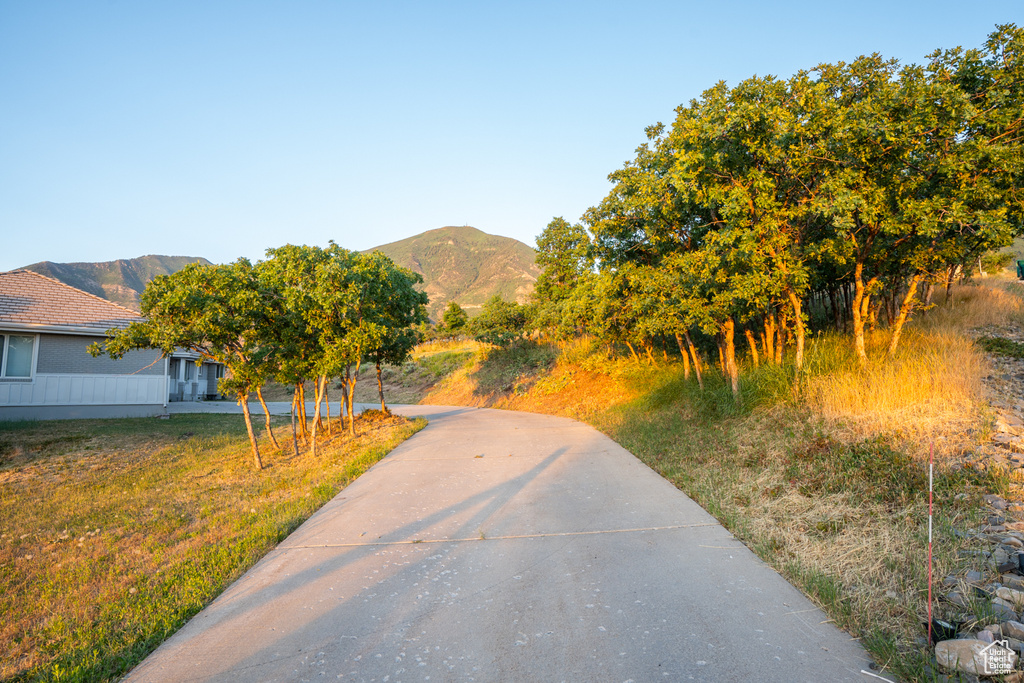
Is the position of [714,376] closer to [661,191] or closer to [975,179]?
[661,191]

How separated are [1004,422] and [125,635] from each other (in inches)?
366

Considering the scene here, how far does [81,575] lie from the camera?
5031 mm

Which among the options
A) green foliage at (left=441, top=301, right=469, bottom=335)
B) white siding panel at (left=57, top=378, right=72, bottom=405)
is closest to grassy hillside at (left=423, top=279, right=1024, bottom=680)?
white siding panel at (left=57, top=378, right=72, bottom=405)

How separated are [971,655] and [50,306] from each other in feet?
74.8

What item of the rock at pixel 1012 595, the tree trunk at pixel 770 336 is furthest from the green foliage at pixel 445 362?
the rock at pixel 1012 595

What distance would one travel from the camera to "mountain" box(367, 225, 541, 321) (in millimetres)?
136250

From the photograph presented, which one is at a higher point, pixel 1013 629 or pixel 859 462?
pixel 859 462

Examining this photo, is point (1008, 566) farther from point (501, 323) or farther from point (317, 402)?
point (501, 323)

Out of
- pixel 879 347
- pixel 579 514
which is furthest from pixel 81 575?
pixel 879 347

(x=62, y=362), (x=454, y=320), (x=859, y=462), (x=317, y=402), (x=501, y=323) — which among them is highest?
(x=454, y=320)

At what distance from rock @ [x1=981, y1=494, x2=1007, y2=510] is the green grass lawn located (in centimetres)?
704

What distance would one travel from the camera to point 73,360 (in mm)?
16938

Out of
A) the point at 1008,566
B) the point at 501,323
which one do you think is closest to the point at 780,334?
the point at 1008,566

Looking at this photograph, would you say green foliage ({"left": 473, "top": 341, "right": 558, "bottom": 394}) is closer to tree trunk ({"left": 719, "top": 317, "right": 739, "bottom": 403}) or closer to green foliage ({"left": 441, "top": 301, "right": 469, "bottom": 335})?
tree trunk ({"left": 719, "top": 317, "right": 739, "bottom": 403})
